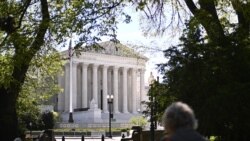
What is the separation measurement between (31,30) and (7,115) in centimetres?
326

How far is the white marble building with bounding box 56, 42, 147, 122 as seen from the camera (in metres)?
120

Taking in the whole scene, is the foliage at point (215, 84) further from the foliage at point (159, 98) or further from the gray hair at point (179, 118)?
the gray hair at point (179, 118)

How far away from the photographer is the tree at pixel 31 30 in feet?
58.2

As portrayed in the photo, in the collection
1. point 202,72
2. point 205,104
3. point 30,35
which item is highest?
point 30,35

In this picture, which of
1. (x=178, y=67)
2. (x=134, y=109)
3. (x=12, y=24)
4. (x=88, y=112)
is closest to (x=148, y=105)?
(x=178, y=67)

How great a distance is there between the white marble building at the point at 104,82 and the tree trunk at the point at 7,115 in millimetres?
92451

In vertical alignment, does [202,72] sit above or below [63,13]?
below

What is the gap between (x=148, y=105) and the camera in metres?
17.7

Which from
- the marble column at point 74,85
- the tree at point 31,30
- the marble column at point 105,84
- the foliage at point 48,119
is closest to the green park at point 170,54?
the tree at point 31,30

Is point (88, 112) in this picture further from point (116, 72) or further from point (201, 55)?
point (201, 55)

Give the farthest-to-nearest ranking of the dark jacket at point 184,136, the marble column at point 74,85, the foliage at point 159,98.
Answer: the marble column at point 74,85 < the foliage at point 159,98 < the dark jacket at point 184,136

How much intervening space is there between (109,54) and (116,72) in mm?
7160

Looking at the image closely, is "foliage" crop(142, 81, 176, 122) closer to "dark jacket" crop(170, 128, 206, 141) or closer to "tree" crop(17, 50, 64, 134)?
"tree" crop(17, 50, 64, 134)

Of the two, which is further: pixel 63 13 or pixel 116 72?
pixel 116 72
